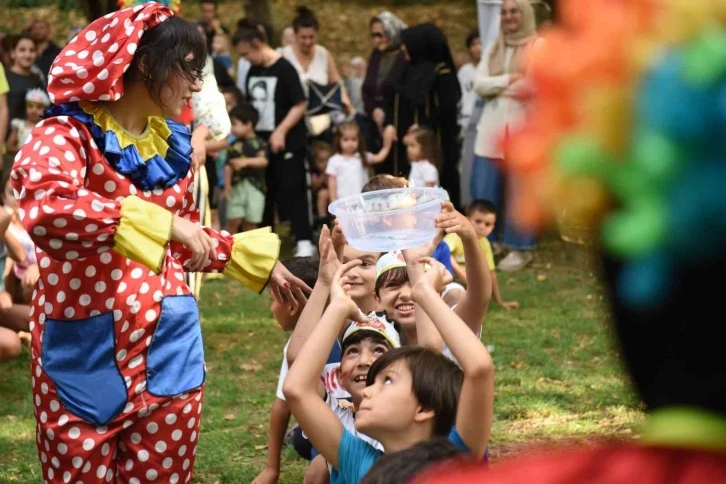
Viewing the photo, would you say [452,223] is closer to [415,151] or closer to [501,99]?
[501,99]

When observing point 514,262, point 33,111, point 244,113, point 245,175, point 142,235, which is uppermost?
point 142,235

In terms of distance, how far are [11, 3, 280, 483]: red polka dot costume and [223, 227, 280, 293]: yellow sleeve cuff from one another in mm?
52

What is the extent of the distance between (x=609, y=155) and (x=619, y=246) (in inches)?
3.8

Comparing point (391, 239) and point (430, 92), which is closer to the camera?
point (391, 239)

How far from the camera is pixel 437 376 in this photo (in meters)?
2.95

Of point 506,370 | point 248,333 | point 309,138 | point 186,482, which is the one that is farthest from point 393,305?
point 309,138

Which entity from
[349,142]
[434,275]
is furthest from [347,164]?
[434,275]

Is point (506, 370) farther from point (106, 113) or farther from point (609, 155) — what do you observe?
point (609, 155)

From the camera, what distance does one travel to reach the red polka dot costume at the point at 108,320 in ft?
10.6

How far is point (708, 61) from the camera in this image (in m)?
1.09

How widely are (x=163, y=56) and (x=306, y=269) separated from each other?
60.5 inches

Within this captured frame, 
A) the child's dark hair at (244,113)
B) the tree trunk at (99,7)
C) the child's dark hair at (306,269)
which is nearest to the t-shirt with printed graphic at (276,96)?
the child's dark hair at (244,113)

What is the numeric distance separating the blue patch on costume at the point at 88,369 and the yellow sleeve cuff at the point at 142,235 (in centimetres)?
39

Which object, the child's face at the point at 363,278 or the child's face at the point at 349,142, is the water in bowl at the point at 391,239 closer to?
the child's face at the point at 363,278
